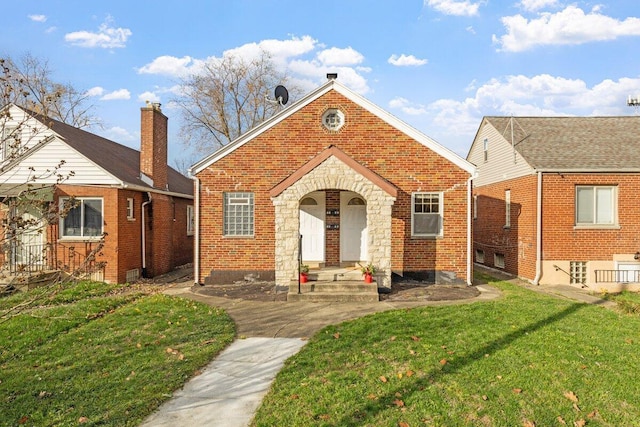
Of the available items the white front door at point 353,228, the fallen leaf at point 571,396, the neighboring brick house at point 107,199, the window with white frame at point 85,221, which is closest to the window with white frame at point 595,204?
the white front door at point 353,228

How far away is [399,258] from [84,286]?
968 cm

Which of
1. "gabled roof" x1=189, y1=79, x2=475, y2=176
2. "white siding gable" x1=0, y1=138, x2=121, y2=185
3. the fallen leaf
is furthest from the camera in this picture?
"white siding gable" x1=0, y1=138, x2=121, y2=185

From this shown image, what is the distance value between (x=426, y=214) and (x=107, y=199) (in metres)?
10.3

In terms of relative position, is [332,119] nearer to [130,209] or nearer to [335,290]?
[335,290]

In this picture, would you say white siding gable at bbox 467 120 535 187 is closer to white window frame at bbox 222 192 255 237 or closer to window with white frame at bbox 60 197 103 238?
white window frame at bbox 222 192 255 237

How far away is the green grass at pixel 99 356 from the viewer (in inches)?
188

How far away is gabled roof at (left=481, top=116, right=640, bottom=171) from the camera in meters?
14.1

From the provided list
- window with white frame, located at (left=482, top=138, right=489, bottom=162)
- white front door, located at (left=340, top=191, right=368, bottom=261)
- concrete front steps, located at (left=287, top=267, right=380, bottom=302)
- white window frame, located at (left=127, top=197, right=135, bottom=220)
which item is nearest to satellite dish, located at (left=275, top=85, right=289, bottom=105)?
white front door, located at (left=340, top=191, right=368, bottom=261)

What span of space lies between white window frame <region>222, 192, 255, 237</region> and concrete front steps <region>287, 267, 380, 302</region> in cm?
284

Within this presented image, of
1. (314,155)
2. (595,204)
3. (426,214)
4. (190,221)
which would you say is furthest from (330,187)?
(190,221)

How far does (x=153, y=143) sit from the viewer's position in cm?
1559

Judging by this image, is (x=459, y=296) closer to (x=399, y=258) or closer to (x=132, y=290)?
(x=399, y=258)

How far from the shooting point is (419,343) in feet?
23.1

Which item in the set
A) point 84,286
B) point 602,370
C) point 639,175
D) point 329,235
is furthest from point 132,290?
point 639,175
